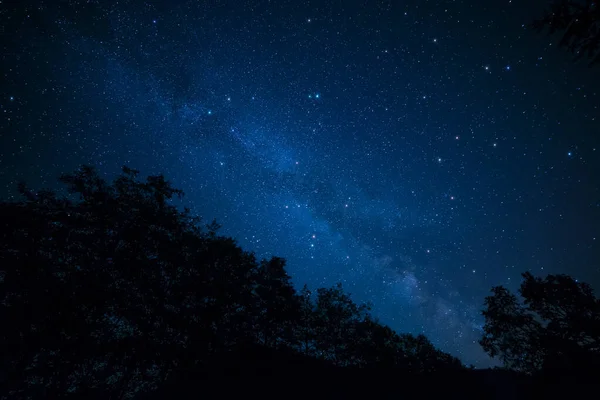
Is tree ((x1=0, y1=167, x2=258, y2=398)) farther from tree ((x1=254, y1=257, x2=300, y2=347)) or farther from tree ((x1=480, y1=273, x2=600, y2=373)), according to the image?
tree ((x1=480, y1=273, x2=600, y2=373))

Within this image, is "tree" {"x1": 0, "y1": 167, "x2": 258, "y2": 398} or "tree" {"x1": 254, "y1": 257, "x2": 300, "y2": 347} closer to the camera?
"tree" {"x1": 0, "y1": 167, "x2": 258, "y2": 398}

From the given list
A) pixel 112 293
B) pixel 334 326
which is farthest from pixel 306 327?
pixel 112 293

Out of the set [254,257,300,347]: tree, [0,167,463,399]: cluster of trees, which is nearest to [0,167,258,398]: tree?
[0,167,463,399]: cluster of trees

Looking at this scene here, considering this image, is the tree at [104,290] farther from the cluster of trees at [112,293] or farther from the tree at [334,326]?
the tree at [334,326]

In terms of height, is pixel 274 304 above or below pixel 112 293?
above

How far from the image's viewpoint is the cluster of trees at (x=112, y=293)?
12.2m

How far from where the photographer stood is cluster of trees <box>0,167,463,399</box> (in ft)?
40.1

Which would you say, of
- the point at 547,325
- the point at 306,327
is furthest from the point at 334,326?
the point at 547,325

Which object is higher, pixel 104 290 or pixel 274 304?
pixel 274 304

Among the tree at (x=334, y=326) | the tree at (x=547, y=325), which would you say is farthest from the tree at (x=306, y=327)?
the tree at (x=547, y=325)

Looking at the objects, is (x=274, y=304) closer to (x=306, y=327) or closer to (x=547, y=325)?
(x=306, y=327)

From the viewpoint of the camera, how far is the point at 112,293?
1441 centimetres

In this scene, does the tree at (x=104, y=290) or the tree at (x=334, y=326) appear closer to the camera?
the tree at (x=104, y=290)

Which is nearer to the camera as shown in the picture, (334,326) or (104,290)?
(104,290)
